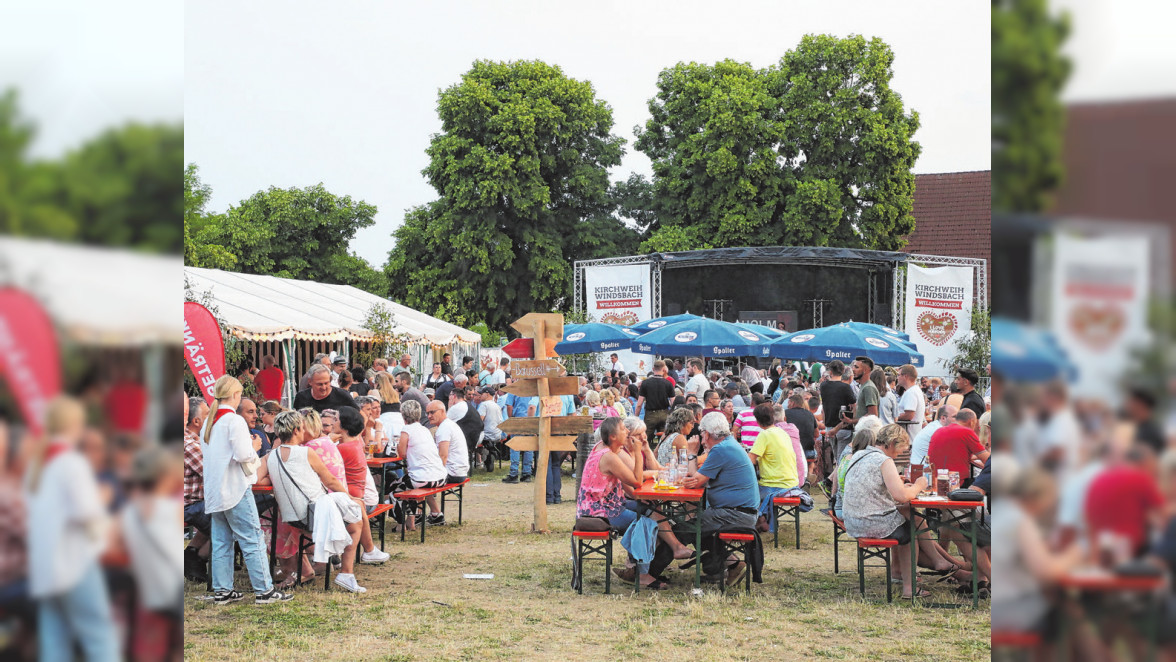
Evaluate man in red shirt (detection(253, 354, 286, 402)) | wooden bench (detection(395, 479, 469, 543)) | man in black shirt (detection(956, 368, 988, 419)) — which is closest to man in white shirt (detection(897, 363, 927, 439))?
man in black shirt (detection(956, 368, 988, 419))

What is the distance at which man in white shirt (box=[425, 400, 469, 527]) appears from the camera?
10.0 meters

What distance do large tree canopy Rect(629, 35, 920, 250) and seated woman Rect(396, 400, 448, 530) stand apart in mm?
22043

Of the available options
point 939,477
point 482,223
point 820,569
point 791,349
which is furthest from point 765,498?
point 482,223

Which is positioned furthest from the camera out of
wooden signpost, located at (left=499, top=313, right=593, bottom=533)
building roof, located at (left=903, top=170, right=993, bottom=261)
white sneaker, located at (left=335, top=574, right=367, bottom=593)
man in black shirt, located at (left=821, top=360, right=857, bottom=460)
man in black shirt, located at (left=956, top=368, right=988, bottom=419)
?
building roof, located at (left=903, top=170, right=993, bottom=261)

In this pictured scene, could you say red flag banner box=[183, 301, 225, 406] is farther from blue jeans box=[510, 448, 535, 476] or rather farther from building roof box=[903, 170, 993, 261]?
building roof box=[903, 170, 993, 261]

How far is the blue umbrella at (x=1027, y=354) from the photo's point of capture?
111 cm

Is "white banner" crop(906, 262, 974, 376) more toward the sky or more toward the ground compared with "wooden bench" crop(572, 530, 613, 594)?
more toward the sky

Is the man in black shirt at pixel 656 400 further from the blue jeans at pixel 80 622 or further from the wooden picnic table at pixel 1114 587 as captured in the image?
the wooden picnic table at pixel 1114 587

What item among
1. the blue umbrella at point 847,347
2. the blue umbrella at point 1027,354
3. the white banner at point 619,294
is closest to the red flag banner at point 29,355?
the blue umbrella at point 1027,354

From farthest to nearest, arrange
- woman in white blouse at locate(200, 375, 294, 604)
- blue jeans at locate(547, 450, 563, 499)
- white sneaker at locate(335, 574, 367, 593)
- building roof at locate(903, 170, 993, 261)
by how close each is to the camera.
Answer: building roof at locate(903, 170, 993, 261) → blue jeans at locate(547, 450, 563, 499) → white sneaker at locate(335, 574, 367, 593) → woman in white blouse at locate(200, 375, 294, 604)

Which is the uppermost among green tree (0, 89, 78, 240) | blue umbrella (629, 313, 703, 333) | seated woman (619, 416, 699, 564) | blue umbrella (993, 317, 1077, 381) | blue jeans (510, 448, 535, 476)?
blue umbrella (629, 313, 703, 333)

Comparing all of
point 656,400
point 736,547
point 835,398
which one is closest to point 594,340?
point 656,400

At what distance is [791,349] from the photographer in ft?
43.8

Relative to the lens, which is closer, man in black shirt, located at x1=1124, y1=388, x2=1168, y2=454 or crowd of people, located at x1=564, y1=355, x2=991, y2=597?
man in black shirt, located at x1=1124, y1=388, x2=1168, y2=454
